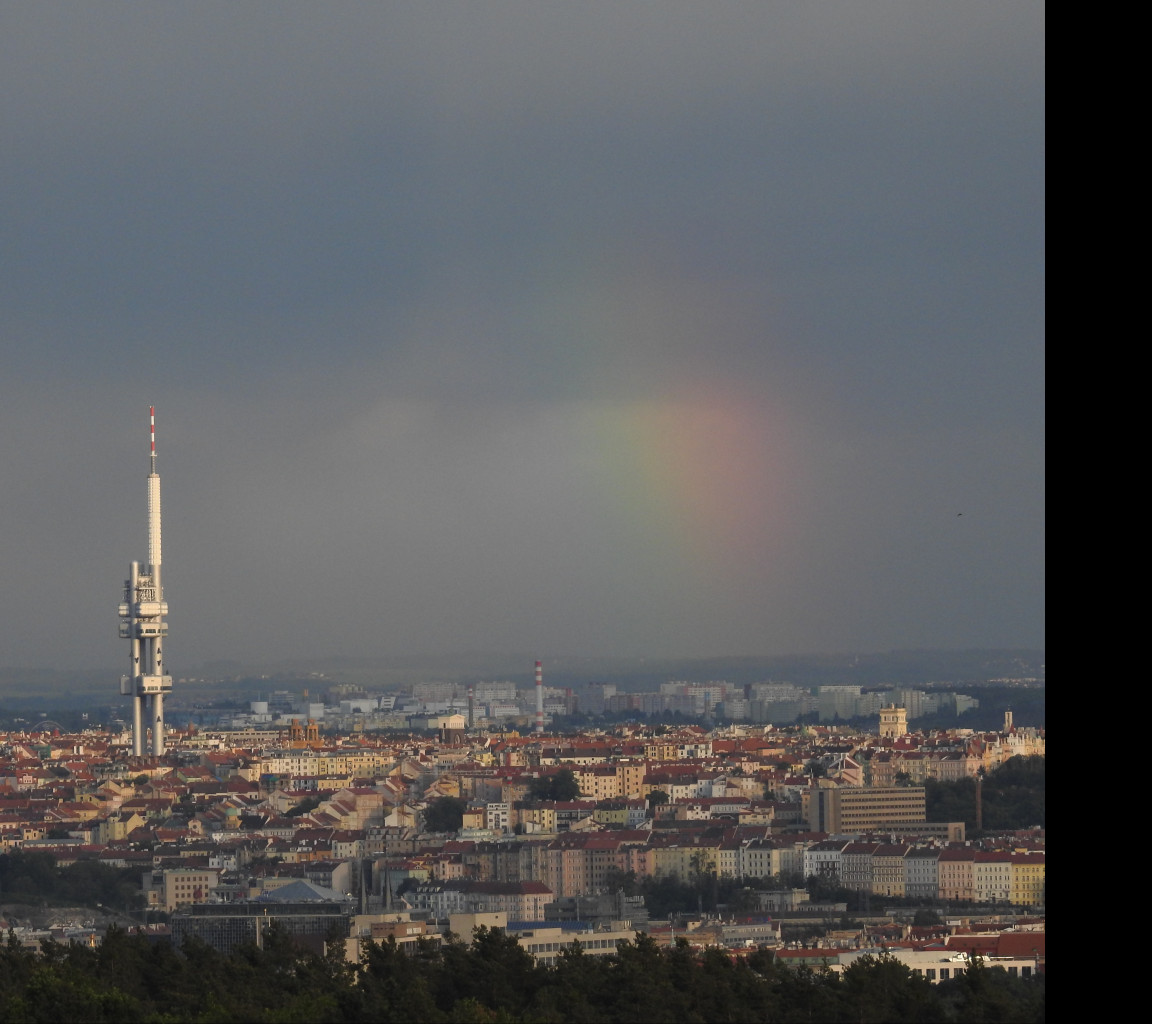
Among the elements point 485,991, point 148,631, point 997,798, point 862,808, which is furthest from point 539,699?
point 485,991

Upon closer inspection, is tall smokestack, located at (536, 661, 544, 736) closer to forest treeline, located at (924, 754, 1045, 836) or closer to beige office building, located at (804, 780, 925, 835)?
beige office building, located at (804, 780, 925, 835)

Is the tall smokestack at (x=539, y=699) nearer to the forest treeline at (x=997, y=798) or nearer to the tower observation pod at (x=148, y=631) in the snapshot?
the tower observation pod at (x=148, y=631)

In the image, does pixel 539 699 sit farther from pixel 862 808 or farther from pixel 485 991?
pixel 485 991

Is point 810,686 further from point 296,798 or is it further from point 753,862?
point 753,862

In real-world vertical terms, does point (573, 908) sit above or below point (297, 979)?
below
